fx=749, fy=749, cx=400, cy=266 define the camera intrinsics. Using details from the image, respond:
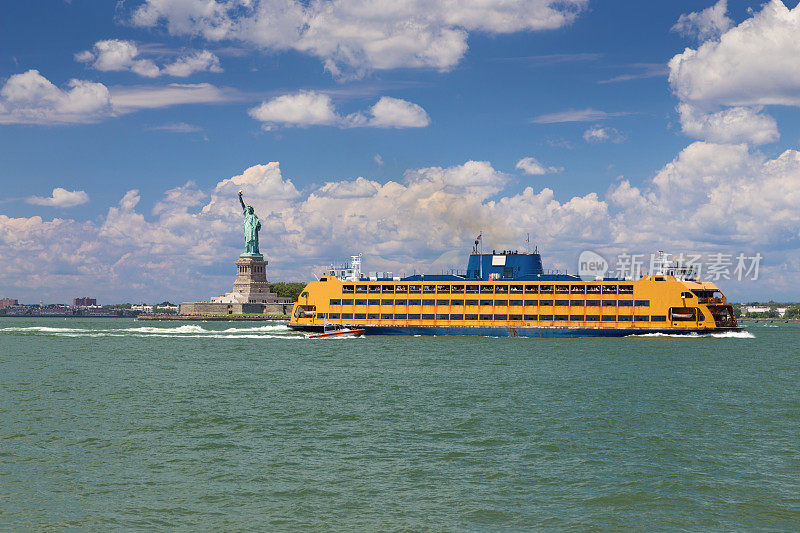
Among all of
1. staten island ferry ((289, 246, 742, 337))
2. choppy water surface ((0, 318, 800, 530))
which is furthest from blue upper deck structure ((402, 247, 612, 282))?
choppy water surface ((0, 318, 800, 530))

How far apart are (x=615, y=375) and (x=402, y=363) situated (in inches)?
687

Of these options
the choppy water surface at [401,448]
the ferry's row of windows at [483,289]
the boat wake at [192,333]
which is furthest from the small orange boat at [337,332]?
the choppy water surface at [401,448]

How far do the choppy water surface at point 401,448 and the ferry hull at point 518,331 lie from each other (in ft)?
115

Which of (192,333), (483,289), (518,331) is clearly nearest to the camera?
(518,331)

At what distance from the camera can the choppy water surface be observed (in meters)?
19.8

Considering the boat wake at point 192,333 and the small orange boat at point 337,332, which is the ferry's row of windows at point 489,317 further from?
the boat wake at point 192,333

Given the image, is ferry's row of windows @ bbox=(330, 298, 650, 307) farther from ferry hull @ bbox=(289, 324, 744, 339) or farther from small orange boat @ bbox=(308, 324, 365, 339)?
small orange boat @ bbox=(308, 324, 365, 339)

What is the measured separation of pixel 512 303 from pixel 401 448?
Result: 70918mm

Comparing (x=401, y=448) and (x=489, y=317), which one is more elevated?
(x=489, y=317)

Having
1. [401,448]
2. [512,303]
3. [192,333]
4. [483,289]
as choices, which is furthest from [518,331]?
[401,448]

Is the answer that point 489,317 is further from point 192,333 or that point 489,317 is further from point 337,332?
point 192,333

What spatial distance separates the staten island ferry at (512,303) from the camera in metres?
91.6

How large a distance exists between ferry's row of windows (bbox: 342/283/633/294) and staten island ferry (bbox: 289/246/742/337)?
0.13 metres

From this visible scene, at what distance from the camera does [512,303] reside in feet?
318
